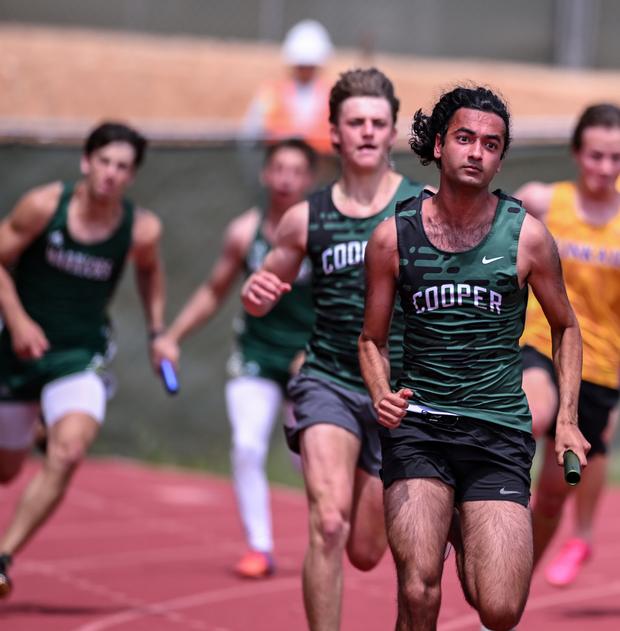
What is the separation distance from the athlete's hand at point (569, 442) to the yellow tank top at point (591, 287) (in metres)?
2.30

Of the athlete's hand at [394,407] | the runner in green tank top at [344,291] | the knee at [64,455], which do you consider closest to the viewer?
the athlete's hand at [394,407]

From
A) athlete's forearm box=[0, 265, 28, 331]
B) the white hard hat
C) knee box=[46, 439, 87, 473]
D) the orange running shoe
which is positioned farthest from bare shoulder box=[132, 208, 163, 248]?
the white hard hat

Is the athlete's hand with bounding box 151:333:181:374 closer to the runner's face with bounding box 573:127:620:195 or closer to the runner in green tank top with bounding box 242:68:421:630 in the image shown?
the runner in green tank top with bounding box 242:68:421:630

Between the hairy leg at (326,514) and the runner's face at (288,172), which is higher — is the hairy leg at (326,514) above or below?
below

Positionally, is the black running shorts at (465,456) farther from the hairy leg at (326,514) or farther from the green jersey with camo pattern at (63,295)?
the green jersey with camo pattern at (63,295)

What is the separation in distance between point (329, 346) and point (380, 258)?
130 centimetres

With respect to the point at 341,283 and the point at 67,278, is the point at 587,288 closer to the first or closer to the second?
the point at 341,283

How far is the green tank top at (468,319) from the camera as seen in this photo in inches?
223

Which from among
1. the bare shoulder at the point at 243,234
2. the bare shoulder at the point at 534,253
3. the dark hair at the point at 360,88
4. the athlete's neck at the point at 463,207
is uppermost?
the dark hair at the point at 360,88

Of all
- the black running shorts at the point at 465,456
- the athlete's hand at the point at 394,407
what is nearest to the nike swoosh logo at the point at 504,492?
the black running shorts at the point at 465,456

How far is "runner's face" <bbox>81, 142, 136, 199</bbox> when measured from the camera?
845 centimetres

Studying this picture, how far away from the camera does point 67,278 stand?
343 inches

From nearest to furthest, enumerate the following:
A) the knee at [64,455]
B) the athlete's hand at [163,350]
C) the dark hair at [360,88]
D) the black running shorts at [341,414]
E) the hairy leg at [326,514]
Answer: the hairy leg at [326,514] < the black running shorts at [341,414] < the dark hair at [360,88] < the knee at [64,455] < the athlete's hand at [163,350]

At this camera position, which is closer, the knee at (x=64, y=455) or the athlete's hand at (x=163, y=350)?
the knee at (x=64, y=455)
